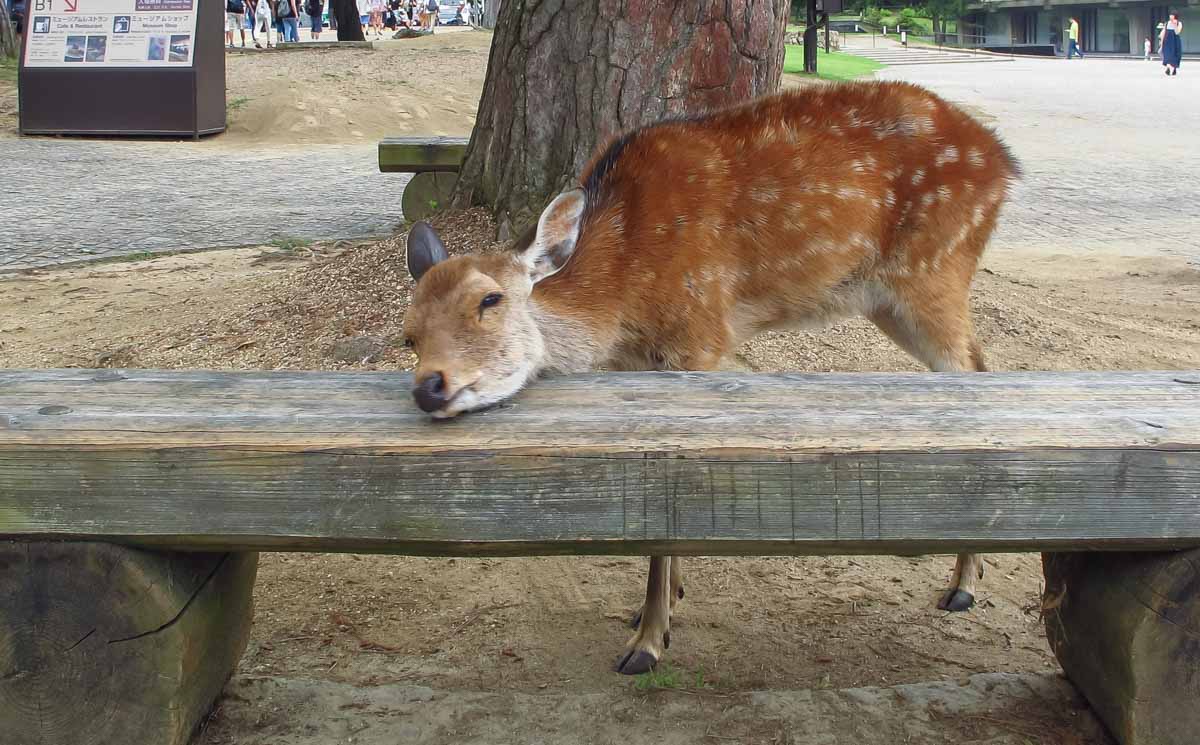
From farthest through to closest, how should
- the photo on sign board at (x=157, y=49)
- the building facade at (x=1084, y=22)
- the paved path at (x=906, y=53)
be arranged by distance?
the building facade at (x=1084, y=22) < the paved path at (x=906, y=53) < the photo on sign board at (x=157, y=49)

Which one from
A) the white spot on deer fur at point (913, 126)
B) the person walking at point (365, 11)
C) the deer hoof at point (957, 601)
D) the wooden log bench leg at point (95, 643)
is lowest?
the deer hoof at point (957, 601)

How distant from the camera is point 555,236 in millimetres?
3445

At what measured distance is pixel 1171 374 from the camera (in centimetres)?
285

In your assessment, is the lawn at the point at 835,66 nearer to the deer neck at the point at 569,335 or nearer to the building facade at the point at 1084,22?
the building facade at the point at 1084,22

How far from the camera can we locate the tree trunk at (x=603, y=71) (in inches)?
205

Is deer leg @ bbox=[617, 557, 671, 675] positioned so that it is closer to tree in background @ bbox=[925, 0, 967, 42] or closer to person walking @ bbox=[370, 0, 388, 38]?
person walking @ bbox=[370, 0, 388, 38]

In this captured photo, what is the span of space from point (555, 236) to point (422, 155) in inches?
155

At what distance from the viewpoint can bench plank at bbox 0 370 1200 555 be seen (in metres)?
2.39

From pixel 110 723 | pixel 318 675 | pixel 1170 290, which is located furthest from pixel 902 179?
pixel 1170 290

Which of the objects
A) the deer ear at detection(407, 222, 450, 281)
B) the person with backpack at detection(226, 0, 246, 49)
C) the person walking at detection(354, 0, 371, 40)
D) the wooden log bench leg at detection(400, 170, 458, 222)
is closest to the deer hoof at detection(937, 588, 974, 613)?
the deer ear at detection(407, 222, 450, 281)

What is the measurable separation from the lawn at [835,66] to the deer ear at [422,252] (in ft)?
85.1

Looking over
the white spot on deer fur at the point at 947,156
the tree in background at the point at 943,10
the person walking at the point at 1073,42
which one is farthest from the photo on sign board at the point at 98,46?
the tree in background at the point at 943,10

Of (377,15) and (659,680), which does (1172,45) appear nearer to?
(377,15)

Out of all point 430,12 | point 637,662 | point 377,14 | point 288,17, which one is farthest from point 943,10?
point 637,662
